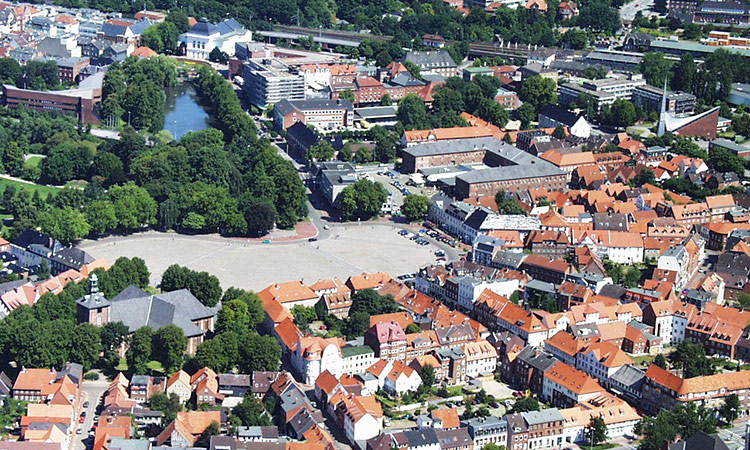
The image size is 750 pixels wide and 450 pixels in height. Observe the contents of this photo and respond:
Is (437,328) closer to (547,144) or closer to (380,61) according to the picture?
(547,144)

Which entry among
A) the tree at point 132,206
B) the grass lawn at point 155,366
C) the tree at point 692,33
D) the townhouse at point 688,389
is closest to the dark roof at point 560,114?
the tree at point 692,33

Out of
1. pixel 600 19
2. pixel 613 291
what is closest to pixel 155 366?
pixel 613 291

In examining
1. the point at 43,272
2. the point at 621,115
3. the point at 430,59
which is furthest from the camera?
the point at 430,59

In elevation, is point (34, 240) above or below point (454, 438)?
above

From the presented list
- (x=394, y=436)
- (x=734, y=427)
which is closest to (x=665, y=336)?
(x=734, y=427)

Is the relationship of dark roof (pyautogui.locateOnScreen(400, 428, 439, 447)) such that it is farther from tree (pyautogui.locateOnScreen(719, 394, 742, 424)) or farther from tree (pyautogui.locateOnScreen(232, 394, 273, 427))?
tree (pyautogui.locateOnScreen(719, 394, 742, 424))

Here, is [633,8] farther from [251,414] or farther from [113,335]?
[251,414]
